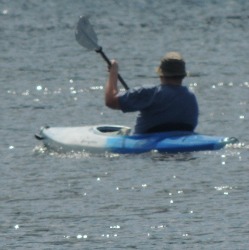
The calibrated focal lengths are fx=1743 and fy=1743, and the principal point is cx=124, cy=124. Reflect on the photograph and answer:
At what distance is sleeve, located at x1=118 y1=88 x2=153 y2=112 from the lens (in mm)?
16078

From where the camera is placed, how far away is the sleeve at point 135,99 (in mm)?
16078

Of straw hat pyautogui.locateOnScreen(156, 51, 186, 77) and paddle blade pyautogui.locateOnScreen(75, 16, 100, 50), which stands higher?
paddle blade pyautogui.locateOnScreen(75, 16, 100, 50)

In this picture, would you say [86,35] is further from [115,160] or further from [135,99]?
[115,160]

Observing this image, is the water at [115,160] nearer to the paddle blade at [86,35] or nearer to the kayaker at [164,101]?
the kayaker at [164,101]

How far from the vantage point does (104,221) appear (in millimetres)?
12953

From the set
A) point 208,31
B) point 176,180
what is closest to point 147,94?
point 176,180

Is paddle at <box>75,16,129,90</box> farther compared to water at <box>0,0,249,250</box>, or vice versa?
paddle at <box>75,16,129,90</box>

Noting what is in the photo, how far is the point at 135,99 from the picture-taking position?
16.1 meters

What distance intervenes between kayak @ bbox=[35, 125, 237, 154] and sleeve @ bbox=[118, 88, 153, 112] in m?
0.31

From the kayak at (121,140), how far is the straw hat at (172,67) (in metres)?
0.56

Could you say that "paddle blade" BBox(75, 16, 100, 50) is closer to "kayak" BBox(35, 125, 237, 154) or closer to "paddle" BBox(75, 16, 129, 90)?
"paddle" BBox(75, 16, 129, 90)

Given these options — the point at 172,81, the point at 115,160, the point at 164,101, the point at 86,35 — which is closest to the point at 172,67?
the point at 172,81

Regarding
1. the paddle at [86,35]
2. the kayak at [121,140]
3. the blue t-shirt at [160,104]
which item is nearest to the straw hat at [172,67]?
the blue t-shirt at [160,104]

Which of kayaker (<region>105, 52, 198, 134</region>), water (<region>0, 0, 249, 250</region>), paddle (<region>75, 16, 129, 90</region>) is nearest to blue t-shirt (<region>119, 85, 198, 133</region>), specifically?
kayaker (<region>105, 52, 198, 134</region>)
